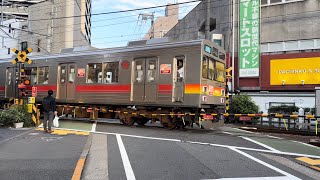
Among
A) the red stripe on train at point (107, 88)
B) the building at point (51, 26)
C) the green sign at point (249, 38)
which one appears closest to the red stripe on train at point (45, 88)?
the red stripe on train at point (107, 88)

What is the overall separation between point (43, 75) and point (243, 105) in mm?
12353

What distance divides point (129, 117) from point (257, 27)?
13.5 meters

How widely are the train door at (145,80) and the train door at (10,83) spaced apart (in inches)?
355

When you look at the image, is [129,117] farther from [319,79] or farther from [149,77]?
[319,79]

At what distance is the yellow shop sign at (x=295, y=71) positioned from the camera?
2316 centimetres

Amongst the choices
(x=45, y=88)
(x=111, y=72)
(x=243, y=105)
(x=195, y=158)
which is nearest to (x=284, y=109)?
(x=243, y=105)

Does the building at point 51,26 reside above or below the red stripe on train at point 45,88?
above

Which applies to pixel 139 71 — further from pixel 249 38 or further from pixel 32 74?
pixel 249 38

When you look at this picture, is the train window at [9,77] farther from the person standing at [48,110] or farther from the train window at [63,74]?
the person standing at [48,110]

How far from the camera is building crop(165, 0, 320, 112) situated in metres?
23.4

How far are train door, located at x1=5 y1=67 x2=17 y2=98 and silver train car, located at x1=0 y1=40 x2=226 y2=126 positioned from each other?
9.91 feet

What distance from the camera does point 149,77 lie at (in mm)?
14820

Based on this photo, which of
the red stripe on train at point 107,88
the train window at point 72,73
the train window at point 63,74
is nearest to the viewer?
the red stripe on train at point 107,88

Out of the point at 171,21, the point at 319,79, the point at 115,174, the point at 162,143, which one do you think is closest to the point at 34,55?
the point at 162,143
